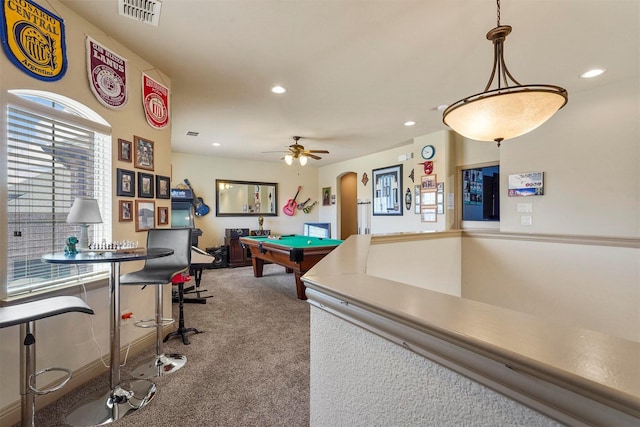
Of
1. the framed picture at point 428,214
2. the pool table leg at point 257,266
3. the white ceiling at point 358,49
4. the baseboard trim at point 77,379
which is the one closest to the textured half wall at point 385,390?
the baseboard trim at point 77,379

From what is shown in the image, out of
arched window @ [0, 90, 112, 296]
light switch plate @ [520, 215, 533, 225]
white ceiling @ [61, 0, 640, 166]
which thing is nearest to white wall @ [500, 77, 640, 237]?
light switch plate @ [520, 215, 533, 225]

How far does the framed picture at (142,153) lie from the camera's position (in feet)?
7.90

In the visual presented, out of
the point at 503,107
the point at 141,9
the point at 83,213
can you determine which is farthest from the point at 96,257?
the point at 503,107

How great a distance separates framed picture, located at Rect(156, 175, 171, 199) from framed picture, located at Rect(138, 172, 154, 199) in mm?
78

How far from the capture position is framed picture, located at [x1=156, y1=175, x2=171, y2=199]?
2.65 metres

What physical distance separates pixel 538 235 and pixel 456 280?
0.99 metres

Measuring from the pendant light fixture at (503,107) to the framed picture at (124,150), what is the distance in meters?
2.47

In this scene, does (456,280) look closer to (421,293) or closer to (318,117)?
(318,117)

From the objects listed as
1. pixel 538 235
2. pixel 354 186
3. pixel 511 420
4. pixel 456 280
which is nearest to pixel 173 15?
pixel 511 420

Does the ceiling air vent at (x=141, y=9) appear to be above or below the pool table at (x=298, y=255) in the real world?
above

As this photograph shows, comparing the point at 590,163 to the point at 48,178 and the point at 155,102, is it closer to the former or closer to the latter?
the point at 155,102

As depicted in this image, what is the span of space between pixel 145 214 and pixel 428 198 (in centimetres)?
414

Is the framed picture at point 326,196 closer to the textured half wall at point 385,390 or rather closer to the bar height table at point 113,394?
the bar height table at point 113,394

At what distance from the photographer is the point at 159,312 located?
7.11 feet
